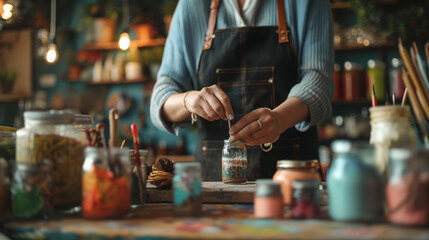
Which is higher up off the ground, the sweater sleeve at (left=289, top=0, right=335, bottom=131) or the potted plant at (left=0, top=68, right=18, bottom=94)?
the potted plant at (left=0, top=68, right=18, bottom=94)

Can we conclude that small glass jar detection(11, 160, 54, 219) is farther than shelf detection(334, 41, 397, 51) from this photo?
No

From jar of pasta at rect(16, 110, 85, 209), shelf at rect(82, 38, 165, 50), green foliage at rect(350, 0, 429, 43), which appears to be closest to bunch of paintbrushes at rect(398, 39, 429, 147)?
jar of pasta at rect(16, 110, 85, 209)

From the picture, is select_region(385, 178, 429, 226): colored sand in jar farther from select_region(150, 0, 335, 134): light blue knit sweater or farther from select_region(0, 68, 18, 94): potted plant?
select_region(0, 68, 18, 94): potted plant

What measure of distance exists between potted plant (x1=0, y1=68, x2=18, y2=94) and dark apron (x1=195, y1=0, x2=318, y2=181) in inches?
143

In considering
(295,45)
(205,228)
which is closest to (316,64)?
(295,45)

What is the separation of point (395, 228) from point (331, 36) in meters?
1.15

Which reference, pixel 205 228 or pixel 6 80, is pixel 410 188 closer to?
pixel 205 228

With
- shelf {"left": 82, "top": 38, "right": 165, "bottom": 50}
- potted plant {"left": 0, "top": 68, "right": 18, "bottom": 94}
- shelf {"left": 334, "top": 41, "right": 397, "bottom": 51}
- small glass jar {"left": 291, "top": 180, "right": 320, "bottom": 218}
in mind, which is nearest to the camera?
small glass jar {"left": 291, "top": 180, "right": 320, "bottom": 218}

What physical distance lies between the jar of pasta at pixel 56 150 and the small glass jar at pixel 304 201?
1.71ft

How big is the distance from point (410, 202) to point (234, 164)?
2.35 feet

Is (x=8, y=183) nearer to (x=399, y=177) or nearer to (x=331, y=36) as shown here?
(x=399, y=177)

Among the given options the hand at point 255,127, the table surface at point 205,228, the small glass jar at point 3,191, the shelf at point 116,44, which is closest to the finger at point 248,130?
the hand at point 255,127

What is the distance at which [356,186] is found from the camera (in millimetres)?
807

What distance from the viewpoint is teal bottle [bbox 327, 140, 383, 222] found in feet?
2.65
